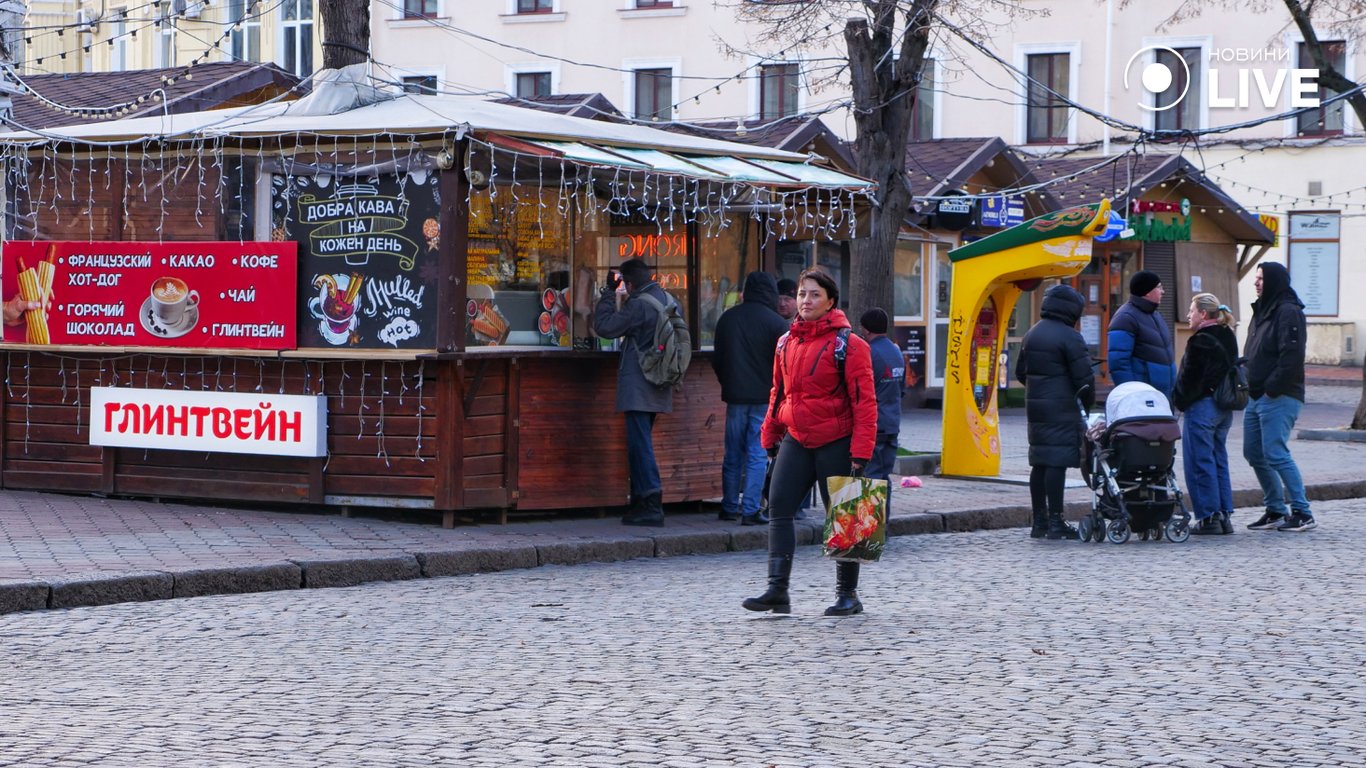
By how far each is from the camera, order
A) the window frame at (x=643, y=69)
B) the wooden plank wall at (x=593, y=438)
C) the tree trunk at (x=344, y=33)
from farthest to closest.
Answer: the window frame at (x=643, y=69)
the tree trunk at (x=344, y=33)
the wooden plank wall at (x=593, y=438)

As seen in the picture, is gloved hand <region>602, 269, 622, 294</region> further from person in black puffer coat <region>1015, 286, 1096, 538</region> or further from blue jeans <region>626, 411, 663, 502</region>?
person in black puffer coat <region>1015, 286, 1096, 538</region>

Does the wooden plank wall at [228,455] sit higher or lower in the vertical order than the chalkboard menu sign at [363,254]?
lower

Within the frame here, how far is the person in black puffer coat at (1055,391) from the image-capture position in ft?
44.1

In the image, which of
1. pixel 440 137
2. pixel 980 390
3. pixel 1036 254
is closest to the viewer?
pixel 440 137

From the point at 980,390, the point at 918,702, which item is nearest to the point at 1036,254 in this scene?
the point at 980,390

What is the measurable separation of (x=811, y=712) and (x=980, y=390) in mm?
10909

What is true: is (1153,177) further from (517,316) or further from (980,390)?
(517,316)

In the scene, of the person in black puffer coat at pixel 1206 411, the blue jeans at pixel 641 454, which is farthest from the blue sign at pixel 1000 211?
the blue jeans at pixel 641 454

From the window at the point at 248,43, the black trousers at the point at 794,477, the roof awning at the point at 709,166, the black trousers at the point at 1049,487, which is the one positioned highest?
the window at the point at 248,43

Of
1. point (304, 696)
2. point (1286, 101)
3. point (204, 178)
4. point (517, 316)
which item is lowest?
point (304, 696)

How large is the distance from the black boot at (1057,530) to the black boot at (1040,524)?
3 centimetres

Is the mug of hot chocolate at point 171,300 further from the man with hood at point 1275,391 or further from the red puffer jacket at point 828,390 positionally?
the man with hood at point 1275,391

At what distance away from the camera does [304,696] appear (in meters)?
7.24

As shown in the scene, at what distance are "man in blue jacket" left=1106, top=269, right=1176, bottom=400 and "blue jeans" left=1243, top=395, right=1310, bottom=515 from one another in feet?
2.18
